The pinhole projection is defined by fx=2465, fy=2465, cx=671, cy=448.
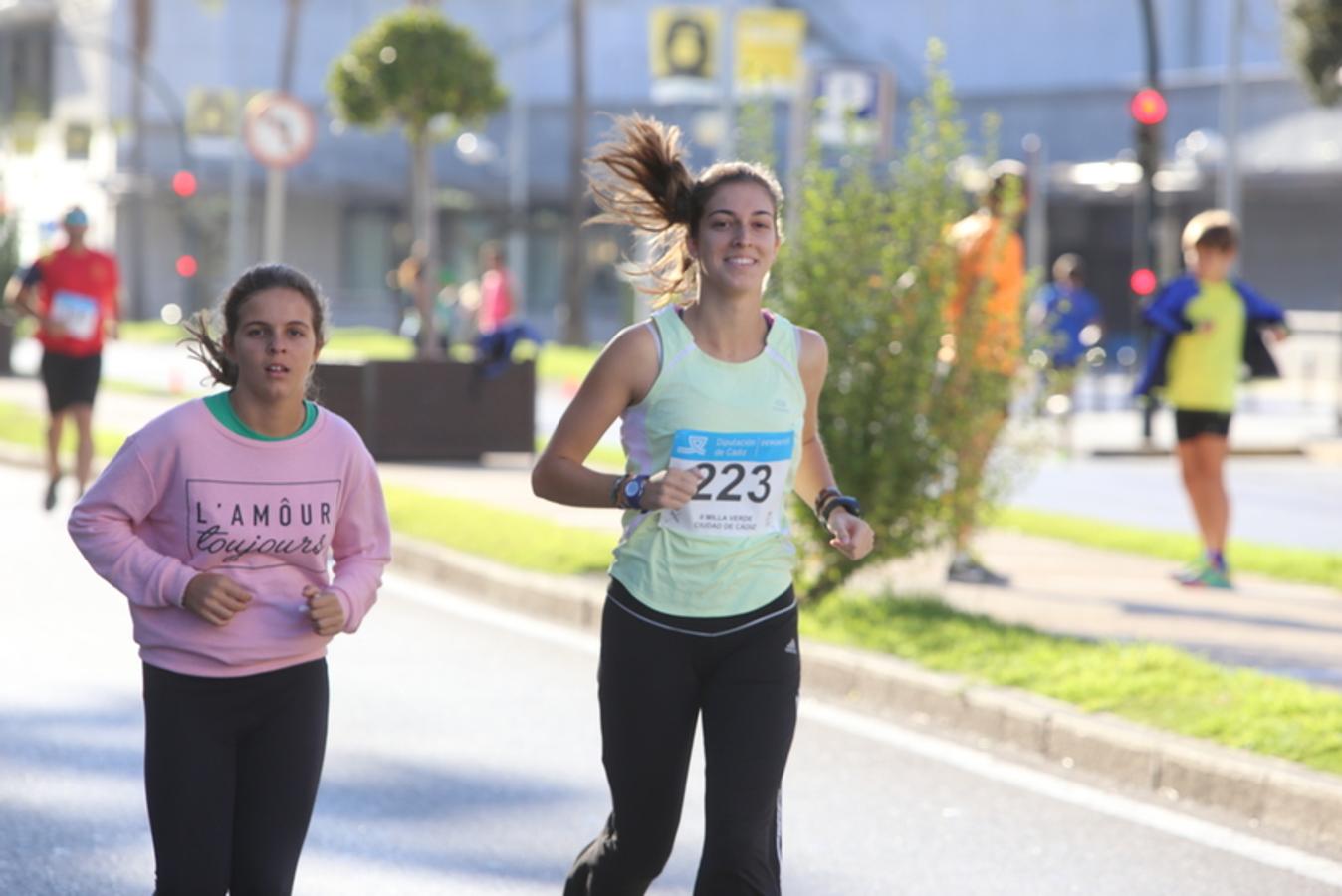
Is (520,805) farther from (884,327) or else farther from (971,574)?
(971,574)

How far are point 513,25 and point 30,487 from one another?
54.8 m

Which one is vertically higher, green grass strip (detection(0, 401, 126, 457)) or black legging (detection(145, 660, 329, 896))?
black legging (detection(145, 660, 329, 896))

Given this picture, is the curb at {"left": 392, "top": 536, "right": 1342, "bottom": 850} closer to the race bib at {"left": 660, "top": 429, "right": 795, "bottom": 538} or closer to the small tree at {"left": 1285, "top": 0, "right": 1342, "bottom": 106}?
the race bib at {"left": 660, "top": 429, "right": 795, "bottom": 538}

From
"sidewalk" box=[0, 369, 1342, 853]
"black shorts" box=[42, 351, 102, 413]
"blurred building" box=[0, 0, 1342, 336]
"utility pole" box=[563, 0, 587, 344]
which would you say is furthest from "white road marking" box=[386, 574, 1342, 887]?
"blurred building" box=[0, 0, 1342, 336]

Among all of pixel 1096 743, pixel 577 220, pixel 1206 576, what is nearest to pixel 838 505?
pixel 1096 743

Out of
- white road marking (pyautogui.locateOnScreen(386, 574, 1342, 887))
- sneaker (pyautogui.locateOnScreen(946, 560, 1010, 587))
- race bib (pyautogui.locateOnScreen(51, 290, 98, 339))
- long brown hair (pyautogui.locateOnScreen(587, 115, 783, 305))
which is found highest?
long brown hair (pyautogui.locateOnScreen(587, 115, 783, 305))

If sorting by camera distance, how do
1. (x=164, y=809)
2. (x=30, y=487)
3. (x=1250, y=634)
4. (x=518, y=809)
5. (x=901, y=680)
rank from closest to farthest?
(x=164, y=809)
(x=518, y=809)
(x=901, y=680)
(x=1250, y=634)
(x=30, y=487)

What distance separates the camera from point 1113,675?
338 inches

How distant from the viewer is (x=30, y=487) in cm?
1733

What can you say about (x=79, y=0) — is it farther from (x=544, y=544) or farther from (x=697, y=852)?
(x=697, y=852)

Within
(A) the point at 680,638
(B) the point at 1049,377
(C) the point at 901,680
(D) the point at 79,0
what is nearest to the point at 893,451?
(B) the point at 1049,377

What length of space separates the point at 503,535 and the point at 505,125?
51.9 meters

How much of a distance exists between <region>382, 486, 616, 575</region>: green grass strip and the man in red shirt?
2.00m

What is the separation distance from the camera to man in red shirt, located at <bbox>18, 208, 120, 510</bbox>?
14773 mm
